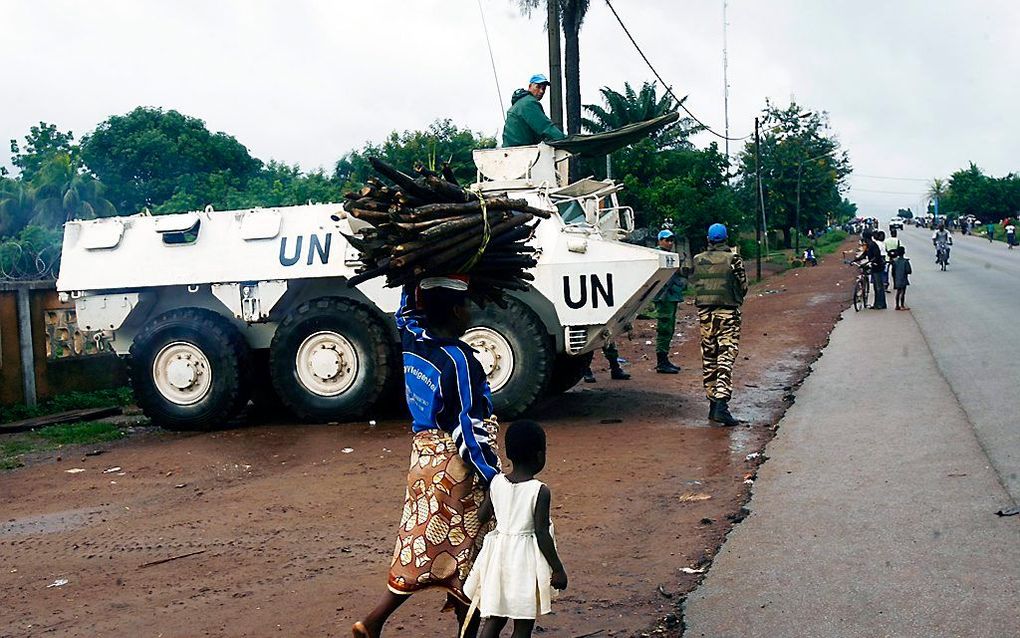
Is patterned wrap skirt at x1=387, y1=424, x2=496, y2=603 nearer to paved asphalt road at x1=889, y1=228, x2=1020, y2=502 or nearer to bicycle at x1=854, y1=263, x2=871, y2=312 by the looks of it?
paved asphalt road at x1=889, y1=228, x2=1020, y2=502

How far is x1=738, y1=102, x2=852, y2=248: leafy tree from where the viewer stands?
52812 millimetres

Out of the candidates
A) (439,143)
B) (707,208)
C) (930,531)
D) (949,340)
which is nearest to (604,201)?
(949,340)

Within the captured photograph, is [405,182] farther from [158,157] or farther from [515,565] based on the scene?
[158,157]

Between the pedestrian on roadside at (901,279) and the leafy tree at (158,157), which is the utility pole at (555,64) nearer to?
the pedestrian on roadside at (901,279)

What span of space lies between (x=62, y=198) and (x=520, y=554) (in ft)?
88.1

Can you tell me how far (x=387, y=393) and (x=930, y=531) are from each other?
235 inches

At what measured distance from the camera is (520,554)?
156 inches

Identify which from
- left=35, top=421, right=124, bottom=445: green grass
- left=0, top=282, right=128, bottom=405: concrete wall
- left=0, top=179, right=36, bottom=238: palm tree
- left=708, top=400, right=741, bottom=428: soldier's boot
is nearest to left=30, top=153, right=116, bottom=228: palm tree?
left=0, top=179, right=36, bottom=238: palm tree

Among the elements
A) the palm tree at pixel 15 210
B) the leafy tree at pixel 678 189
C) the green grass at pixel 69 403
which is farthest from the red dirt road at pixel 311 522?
the palm tree at pixel 15 210

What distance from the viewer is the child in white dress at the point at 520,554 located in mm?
3945

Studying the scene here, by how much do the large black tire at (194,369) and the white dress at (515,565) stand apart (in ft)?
24.0

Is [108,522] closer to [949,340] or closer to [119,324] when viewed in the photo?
[119,324]

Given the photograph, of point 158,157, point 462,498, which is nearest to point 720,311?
point 462,498

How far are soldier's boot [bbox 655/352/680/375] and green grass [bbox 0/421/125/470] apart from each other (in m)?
6.22
